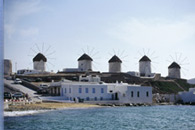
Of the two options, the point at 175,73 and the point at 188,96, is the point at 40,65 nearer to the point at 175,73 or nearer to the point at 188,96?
the point at 188,96

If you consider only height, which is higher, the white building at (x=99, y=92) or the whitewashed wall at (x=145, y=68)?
the whitewashed wall at (x=145, y=68)

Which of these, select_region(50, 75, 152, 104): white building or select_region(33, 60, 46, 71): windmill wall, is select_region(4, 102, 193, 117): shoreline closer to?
select_region(50, 75, 152, 104): white building

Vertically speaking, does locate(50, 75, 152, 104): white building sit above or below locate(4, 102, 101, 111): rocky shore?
above

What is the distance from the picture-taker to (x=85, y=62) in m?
53.0

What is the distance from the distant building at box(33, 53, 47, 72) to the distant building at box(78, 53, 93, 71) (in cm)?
540

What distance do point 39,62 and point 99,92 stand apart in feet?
68.8

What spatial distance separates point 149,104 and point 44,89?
11278 millimetres

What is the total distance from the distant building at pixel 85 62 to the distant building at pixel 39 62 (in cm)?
540

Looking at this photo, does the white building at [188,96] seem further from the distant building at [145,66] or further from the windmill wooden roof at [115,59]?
the distant building at [145,66]

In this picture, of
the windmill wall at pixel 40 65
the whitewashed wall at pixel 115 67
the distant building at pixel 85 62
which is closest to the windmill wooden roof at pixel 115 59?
the whitewashed wall at pixel 115 67

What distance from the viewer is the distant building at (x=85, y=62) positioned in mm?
52938

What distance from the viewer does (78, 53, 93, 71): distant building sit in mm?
52938

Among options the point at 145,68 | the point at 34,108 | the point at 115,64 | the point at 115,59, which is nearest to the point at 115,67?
the point at 115,64

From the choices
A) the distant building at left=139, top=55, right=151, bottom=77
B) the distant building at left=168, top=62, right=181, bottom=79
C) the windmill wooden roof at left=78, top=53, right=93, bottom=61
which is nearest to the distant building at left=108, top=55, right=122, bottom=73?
the windmill wooden roof at left=78, top=53, right=93, bottom=61
